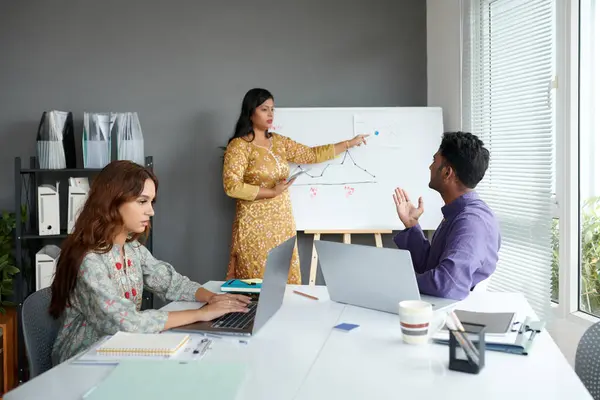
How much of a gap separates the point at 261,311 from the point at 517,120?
200 centimetres

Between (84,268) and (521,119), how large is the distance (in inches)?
89.4

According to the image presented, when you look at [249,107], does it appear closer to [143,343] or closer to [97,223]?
[97,223]

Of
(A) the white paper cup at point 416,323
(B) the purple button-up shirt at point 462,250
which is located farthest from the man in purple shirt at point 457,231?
(A) the white paper cup at point 416,323

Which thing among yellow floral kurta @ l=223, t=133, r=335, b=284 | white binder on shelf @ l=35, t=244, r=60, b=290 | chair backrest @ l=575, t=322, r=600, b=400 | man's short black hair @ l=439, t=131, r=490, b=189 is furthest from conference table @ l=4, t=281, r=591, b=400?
white binder on shelf @ l=35, t=244, r=60, b=290

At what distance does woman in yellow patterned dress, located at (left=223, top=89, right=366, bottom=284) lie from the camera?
11.4 ft

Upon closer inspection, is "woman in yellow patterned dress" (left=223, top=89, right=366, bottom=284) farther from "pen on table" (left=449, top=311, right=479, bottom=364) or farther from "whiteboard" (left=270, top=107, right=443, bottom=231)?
"pen on table" (left=449, top=311, right=479, bottom=364)

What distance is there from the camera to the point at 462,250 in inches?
78.9

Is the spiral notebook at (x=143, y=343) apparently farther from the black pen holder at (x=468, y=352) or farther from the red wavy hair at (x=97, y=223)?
the black pen holder at (x=468, y=352)

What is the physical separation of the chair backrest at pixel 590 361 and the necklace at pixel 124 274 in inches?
54.0

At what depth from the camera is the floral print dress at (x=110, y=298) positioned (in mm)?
1728

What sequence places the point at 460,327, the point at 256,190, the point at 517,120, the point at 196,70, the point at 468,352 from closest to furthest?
the point at 468,352
the point at 460,327
the point at 517,120
the point at 256,190
the point at 196,70

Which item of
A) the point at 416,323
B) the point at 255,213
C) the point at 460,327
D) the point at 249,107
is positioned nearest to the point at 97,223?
the point at 416,323

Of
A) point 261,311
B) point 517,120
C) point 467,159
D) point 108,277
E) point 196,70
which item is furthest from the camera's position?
point 196,70

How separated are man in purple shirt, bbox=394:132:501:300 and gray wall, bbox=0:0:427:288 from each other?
5.40ft
